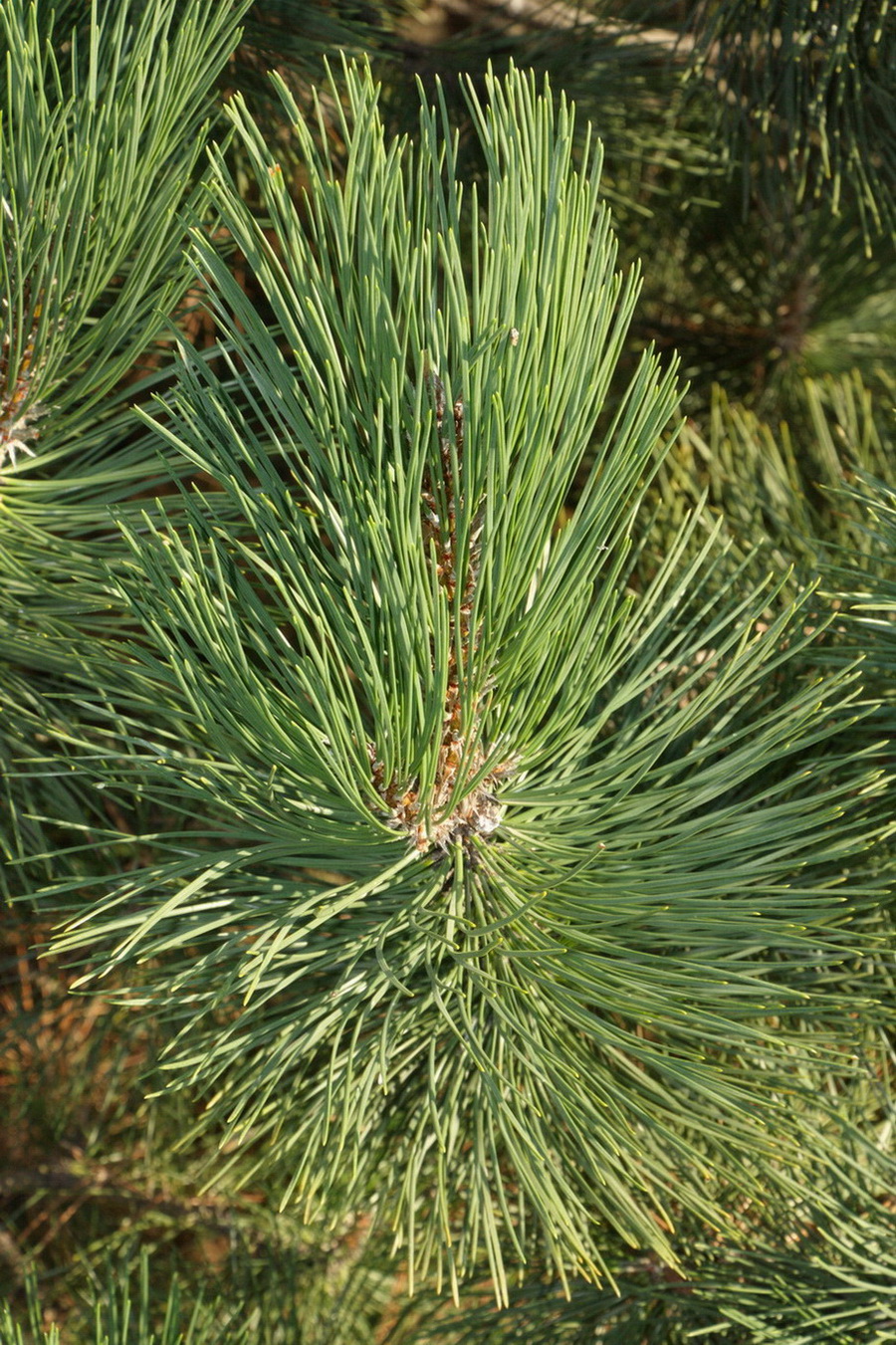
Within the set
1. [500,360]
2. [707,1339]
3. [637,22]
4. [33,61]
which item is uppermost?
[637,22]

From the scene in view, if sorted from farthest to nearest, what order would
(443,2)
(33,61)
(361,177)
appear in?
(443,2), (33,61), (361,177)

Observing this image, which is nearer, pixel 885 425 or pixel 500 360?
pixel 500 360

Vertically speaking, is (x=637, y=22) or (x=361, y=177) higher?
(x=637, y=22)

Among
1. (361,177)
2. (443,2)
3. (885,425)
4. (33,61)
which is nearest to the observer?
(361,177)

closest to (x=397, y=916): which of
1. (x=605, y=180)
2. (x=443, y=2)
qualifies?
(x=605, y=180)

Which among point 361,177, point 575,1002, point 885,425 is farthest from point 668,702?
point 885,425

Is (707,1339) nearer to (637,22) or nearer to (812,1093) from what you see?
(812,1093)
